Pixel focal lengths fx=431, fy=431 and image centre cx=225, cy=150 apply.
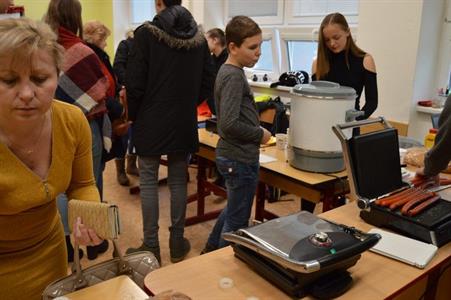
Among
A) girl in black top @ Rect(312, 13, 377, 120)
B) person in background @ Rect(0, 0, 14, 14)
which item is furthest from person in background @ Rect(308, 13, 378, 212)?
person in background @ Rect(0, 0, 14, 14)

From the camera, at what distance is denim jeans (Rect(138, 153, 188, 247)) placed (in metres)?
2.37

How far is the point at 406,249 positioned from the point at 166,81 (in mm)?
1390

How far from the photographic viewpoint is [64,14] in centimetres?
211

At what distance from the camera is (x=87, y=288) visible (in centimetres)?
105

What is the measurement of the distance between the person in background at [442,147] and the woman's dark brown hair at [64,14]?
67.6 inches

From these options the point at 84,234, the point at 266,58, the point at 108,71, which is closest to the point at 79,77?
the point at 108,71

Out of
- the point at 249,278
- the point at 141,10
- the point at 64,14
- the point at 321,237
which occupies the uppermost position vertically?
the point at 141,10

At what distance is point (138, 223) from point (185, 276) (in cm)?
202

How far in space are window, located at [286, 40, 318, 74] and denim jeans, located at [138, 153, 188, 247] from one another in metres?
2.27

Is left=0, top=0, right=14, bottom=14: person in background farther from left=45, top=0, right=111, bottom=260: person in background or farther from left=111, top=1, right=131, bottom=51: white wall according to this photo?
left=111, top=1, right=131, bottom=51: white wall

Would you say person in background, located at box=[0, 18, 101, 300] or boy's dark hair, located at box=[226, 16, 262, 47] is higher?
boy's dark hair, located at box=[226, 16, 262, 47]

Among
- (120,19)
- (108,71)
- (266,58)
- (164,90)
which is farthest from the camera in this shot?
(120,19)

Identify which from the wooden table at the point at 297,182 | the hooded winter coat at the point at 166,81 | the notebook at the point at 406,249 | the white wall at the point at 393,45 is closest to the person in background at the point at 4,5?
the hooded winter coat at the point at 166,81

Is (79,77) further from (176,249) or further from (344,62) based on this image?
(344,62)
